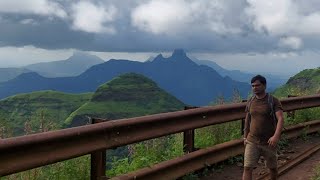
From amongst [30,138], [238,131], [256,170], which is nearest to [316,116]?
[238,131]

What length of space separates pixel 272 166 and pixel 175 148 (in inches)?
84.3

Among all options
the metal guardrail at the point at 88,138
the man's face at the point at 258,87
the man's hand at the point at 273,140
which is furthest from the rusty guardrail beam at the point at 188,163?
the man's face at the point at 258,87

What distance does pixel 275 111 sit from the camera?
20.9ft

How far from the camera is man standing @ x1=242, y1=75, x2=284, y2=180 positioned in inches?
249

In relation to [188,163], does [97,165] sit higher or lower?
higher

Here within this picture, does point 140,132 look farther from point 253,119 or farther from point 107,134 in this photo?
point 253,119

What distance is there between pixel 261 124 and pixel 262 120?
0.06 m

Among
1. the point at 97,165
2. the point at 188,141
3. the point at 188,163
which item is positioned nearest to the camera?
the point at 97,165

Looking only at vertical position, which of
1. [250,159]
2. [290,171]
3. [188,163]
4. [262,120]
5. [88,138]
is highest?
[262,120]

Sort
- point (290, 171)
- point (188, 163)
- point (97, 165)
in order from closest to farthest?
point (97, 165)
point (188, 163)
point (290, 171)

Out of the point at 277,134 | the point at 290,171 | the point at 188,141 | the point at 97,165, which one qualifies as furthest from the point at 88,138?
the point at 290,171

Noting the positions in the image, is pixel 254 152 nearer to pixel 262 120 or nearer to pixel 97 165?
pixel 262 120

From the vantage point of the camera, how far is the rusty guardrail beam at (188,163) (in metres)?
6.06

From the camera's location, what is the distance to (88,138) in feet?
17.0
